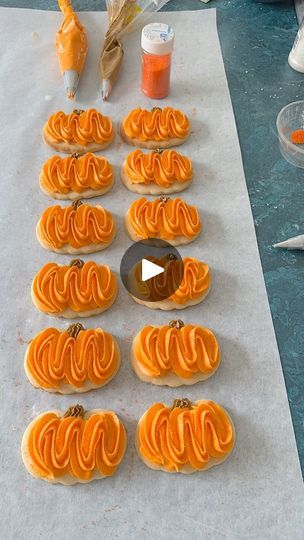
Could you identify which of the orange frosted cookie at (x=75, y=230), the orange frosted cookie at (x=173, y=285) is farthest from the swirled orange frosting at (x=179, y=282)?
the orange frosted cookie at (x=75, y=230)

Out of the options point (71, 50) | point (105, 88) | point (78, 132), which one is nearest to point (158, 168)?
point (78, 132)

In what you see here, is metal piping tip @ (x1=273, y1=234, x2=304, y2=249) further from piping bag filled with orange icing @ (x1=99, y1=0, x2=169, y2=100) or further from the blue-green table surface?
piping bag filled with orange icing @ (x1=99, y1=0, x2=169, y2=100)

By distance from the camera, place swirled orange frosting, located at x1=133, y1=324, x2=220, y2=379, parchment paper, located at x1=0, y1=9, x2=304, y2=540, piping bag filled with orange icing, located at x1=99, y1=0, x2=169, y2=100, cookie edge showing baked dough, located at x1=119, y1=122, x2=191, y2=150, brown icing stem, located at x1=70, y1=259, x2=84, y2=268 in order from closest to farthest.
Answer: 1. parchment paper, located at x1=0, y1=9, x2=304, y2=540
2. swirled orange frosting, located at x1=133, y1=324, x2=220, y2=379
3. brown icing stem, located at x1=70, y1=259, x2=84, y2=268
4. cookie edge showing baked dough, located at x1=119, y1=122, x2=191, y2=150
5. piping bag filled with orange icing, located at x1=99, y1=0, x2=169, y2=100

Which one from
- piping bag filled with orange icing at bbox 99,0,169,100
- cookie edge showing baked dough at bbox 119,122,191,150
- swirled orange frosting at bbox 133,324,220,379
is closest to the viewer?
swirled orange frosting at bbox 133,324,220,379

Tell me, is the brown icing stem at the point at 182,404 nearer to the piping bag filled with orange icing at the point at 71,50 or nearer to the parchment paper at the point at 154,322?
the parchment paper at the point at 154,322

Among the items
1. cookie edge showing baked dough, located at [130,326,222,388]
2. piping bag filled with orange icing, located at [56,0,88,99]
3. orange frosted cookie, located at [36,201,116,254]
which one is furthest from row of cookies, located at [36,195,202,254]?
piping bag filled with orange icing, located at [56,0,88,99]

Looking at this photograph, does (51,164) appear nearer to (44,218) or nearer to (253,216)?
(44,218)
